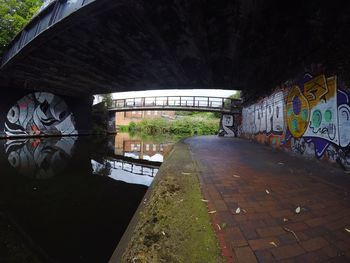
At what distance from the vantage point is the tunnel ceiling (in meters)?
5.75

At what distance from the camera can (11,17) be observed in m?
13.2

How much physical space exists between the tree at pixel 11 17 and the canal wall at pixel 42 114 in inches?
180

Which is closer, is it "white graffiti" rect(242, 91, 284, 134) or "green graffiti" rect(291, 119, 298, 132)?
"green graffiti" rect(291, 119, 298, 132)

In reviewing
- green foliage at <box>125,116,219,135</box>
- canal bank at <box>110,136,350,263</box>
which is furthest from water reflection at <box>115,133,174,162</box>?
green foliage at <box>125,116,219,135</box>

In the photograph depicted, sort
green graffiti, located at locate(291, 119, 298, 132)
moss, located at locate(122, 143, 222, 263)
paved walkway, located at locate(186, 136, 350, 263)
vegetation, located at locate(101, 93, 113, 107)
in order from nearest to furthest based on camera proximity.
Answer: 1. moss, located at locate(122, 143, 222, 263)
2. paved walkway, located at locate(186, 136, 350, 263)
3. green graffiti, located at locate(291, 119, 298, 132)
4. vegetation, located at locate(101, 93, 113, 107)

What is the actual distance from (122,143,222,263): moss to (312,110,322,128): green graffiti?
15.9 ft

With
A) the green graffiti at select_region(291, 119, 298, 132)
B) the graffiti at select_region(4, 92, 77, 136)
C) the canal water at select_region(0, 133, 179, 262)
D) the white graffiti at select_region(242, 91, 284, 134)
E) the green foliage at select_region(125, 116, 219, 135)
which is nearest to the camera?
the canal water at select_region(0, 133, 179, 262)

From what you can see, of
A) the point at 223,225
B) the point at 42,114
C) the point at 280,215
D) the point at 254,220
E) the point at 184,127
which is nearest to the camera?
the point at 223,225

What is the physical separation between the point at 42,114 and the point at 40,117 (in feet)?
1.10

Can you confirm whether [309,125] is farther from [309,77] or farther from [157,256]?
[157,256]

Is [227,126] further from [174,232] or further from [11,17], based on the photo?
[174,232]

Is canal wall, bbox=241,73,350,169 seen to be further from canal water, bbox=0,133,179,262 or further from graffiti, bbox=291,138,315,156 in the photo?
canal water, bbox=0,133,179,262

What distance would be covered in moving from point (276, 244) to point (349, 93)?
185 inches

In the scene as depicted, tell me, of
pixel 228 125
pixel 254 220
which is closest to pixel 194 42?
pixel 254 220
